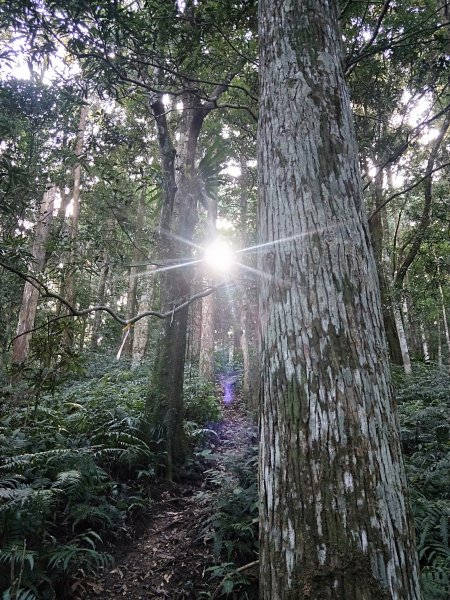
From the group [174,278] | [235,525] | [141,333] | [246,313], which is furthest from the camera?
[141,333]

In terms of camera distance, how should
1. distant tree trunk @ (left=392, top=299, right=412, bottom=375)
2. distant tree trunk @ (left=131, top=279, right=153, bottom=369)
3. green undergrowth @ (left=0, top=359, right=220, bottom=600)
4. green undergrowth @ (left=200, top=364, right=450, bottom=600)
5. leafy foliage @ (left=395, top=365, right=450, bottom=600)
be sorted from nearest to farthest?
leafy foliage @ (left=395, top=365, right=450, bottom=600) < green undergrowth @ (left=200, top=364, right=450, bottom=600) < green undergrowth @ (left=0, top=359, right=220, bottom=600) < distant tree trunk @ (left=392, top=299, right=412, bottom=375) < distant tree trunk @ (left=131, top=279, right=153, bottom=369)

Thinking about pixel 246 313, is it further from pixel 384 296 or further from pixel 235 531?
pixel 235 531

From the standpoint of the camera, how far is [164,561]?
13.0 feet

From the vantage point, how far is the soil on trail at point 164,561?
11.3 feet

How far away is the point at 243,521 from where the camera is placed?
381 cm

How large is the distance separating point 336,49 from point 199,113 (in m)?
5.50

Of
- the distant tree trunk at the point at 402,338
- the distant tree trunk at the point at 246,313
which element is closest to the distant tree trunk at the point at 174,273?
the distant tree trunk at the point at 246,313

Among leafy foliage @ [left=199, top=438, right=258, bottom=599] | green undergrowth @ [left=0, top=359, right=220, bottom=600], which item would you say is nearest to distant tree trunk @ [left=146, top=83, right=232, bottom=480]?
green undergrowth @ [left=0, top=359, right=220, bottom=600]

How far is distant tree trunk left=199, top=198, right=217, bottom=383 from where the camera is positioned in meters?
14.1

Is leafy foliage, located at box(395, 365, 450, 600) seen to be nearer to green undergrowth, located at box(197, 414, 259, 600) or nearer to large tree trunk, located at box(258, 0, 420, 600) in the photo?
green undergrowth, located at box(197, 414, 259, 600)

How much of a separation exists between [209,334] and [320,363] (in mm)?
12932

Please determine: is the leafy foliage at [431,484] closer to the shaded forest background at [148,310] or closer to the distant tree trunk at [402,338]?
the shaded forest background at [148,310]

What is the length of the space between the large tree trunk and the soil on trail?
91.7 inches

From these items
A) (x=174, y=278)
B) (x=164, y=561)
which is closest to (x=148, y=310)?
(x=174, y=278)
